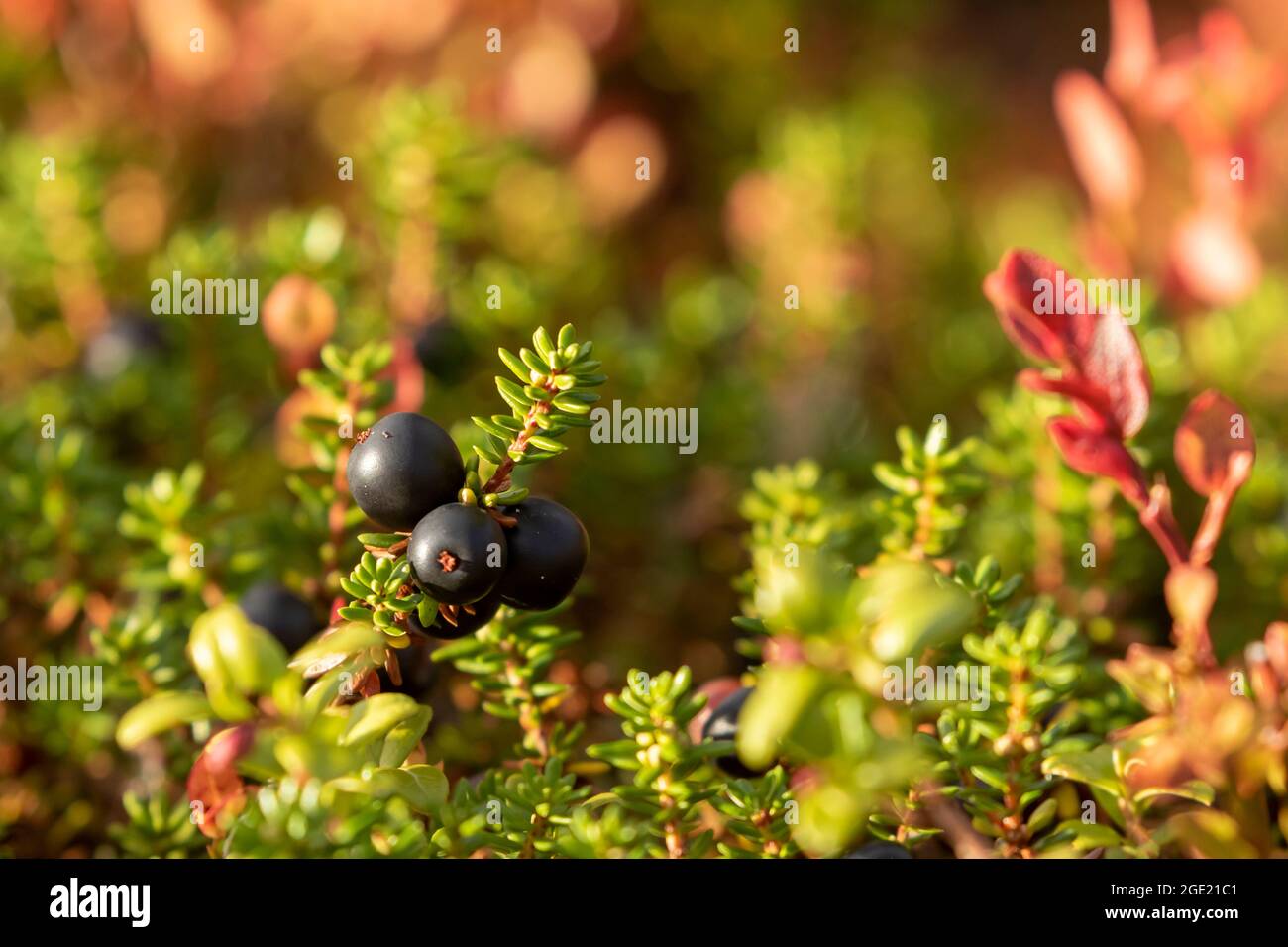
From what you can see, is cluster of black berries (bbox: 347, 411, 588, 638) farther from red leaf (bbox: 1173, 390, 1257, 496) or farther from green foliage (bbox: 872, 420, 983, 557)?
red leaf (bbox: 1173, 390, 1257, 496)

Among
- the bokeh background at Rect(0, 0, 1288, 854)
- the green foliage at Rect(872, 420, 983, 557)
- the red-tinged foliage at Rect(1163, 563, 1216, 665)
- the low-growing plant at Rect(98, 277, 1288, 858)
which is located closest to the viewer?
the low-growing plant at Rect(98, 277, 1288, 858)

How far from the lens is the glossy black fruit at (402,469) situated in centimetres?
75

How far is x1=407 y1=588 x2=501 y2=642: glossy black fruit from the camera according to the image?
79 centimetres

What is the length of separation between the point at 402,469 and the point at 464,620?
13 cm

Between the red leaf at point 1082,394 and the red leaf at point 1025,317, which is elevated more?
the red leaf at point 1025,317

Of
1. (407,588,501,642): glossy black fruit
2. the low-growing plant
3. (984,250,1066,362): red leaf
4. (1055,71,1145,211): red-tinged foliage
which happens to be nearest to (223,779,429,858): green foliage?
the low-growing plant

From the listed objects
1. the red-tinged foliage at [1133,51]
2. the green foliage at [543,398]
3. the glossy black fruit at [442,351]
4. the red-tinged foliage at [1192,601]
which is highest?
the red-tinged foliage at [1133,51]

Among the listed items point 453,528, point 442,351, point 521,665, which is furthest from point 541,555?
point 442,351

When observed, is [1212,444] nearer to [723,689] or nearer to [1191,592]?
[1191,592]

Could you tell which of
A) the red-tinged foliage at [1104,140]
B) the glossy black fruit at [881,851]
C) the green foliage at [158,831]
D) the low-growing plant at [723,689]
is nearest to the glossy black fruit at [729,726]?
the low-growing plant at [723,689]

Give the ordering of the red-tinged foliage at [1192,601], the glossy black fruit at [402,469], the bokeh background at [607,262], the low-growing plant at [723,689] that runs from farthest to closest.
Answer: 1. the bokeh background at [607,262]
2. the red-tinged foliage at [1192,601]
3. the glossy black fruit at [402,469]
4. the low-growing plant at [723,689]

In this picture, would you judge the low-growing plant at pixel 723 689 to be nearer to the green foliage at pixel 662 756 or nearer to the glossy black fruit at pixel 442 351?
the green foliage at pixel 662 756

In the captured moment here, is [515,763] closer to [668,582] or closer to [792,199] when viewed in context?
[668,582]

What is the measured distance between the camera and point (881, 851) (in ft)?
2.69
